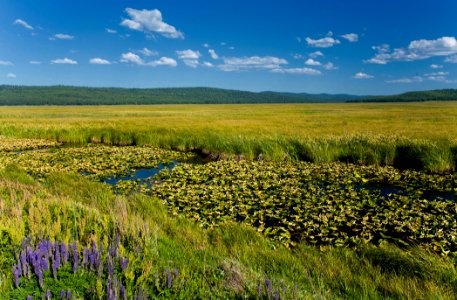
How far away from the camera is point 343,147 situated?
15.8 metres

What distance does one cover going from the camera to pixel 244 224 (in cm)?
698

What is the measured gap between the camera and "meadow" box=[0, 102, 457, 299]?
11.0 feet

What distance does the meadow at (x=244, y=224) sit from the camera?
11.0ft

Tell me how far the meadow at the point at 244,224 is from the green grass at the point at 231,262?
0.09 ft

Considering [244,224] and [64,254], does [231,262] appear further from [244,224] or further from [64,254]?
[244,224]

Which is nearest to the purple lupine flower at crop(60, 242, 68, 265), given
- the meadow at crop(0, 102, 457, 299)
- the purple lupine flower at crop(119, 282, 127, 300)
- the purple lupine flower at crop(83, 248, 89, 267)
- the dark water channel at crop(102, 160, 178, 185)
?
the meadow at crop(0, 102, 457, 299)

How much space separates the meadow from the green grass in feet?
0.09

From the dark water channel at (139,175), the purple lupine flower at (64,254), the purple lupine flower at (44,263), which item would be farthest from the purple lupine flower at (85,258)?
the dark water channel at (139,175)

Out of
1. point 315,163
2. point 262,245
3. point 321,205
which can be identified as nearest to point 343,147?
point 315,163

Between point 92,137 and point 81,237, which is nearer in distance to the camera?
point 81,237

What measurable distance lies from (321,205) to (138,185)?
6.03 meters

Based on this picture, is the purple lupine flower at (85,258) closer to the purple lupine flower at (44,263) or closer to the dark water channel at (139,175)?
the purple lupine flower at (44,263)

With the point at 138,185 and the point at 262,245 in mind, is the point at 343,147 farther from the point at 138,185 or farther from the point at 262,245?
the point at 262,245

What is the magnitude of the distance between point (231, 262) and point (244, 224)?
2913 mm
